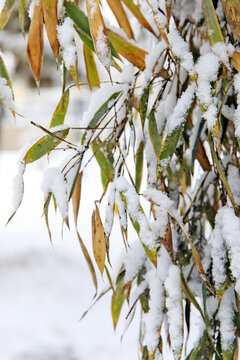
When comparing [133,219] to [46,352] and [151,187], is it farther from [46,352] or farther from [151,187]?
[46,352]

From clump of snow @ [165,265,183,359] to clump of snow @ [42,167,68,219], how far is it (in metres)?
0.22

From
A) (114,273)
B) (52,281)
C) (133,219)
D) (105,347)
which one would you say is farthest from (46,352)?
(133,219)

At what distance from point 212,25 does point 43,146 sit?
312 millimetres

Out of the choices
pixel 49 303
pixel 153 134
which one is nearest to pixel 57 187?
pixel 153 134

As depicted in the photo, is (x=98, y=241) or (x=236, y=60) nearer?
(x=236, y=60)

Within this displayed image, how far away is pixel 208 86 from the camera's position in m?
0.68

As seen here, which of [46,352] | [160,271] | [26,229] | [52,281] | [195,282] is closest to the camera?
[160,271]

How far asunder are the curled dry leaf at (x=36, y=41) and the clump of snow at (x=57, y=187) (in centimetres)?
19

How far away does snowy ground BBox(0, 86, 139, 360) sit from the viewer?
2295 millimetres

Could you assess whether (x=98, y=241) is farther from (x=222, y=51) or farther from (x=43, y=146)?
(x=222, y=51)

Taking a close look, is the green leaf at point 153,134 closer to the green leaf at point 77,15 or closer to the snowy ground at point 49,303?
the green leaf at point 77,15

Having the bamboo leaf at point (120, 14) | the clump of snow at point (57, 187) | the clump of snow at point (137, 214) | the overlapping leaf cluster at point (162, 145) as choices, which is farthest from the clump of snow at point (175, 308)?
the bamboo leaf at point (120, 14)

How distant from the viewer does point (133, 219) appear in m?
0.73

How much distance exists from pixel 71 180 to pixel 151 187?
0.44ft
